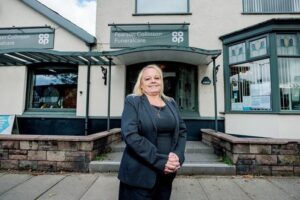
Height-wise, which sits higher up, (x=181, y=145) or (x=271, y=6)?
(x=271, y=6)

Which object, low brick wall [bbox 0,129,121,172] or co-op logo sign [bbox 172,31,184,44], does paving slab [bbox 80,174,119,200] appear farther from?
co-op logo sign [bbox 172,31,184,44]

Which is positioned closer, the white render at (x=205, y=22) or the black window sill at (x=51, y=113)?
the white render at (x=205, y=22)

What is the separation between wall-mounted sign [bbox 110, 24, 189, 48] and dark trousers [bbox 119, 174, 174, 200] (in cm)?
664

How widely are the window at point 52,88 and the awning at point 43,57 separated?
0.64 m

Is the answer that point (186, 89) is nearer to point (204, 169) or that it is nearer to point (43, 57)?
point (204, 169)

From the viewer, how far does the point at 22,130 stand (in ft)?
26.4

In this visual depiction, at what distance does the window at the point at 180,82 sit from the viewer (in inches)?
318

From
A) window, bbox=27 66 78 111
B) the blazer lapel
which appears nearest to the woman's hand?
the blazer lapel

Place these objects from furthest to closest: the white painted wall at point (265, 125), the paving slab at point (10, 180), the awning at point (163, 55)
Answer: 1. the awning at point (163, 55)
2. the white painted wall at point (265, 125)
3. the paving slab at point (10, 180)

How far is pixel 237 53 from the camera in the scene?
7535mm

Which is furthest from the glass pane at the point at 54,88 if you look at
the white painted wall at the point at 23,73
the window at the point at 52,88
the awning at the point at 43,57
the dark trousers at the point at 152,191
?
the dark trousers at the point at 152,191

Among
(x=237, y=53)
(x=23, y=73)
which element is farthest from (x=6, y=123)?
(x=237, y=53)

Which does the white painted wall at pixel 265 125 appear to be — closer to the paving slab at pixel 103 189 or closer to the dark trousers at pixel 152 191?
the paving slab at pixel 103 189

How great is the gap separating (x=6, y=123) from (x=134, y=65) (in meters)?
5.08
